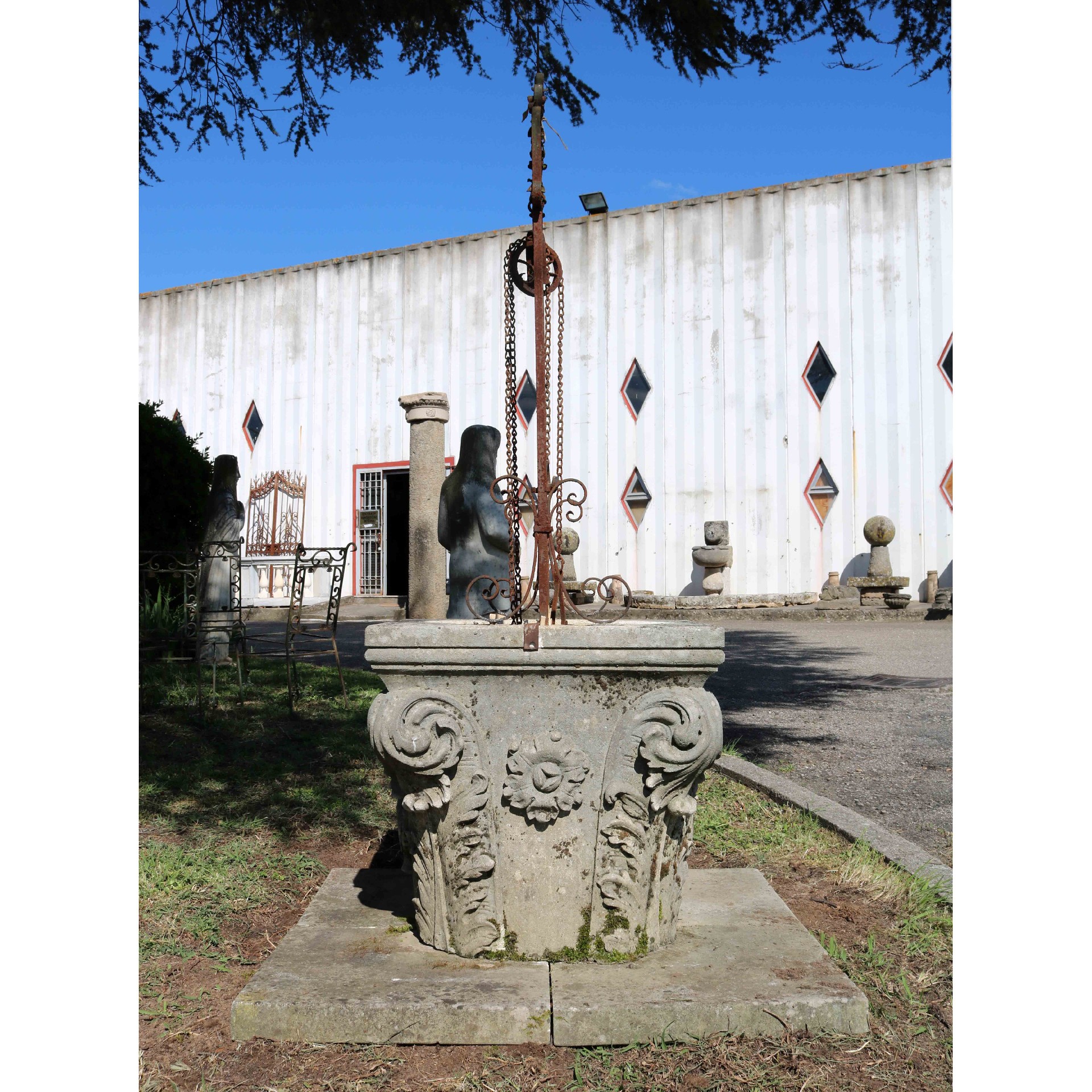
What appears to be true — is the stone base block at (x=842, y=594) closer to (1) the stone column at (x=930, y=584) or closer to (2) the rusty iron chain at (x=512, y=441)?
(1) the stone column at (x=930, y=584)

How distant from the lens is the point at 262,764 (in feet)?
17.8

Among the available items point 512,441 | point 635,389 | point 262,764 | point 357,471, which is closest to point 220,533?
point 262,764

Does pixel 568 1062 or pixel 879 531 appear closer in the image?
pixel 568 1062

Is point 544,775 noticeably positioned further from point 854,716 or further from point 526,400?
point 526,400

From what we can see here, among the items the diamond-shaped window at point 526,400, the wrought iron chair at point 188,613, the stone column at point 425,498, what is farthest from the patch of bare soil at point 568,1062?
the diamond-shaped window at point 526,400

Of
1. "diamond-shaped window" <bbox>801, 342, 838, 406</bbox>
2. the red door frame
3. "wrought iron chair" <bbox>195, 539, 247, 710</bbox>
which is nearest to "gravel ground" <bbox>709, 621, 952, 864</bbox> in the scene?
"wrought iron chair" <bbox>195, 539, 247, 710</bbox>

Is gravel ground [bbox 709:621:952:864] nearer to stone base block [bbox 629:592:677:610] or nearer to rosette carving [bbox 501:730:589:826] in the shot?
rosette carving [bbox 501:730:589:826]

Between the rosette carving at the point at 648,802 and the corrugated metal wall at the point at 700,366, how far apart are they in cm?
1351

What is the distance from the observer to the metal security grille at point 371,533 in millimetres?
18609

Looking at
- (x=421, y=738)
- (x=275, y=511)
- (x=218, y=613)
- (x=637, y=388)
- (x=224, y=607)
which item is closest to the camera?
(x=421, y=738)

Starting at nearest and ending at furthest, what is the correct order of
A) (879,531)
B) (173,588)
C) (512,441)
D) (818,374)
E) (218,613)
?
(512,441) < (218,613) < (173,588) < (879,531) < (818,374)

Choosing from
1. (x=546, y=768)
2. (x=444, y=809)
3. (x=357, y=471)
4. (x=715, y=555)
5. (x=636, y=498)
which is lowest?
(x=444, y=809)

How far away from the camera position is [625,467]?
1681 centimetres

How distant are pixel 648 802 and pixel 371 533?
1636 cm
